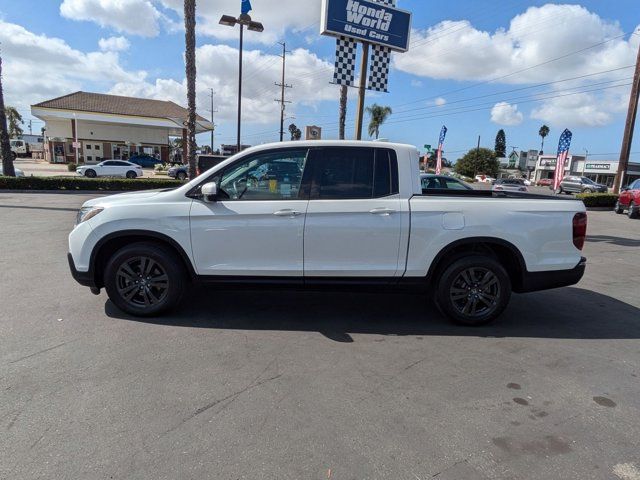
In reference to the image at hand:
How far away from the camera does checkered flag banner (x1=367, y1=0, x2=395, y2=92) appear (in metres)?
13.2

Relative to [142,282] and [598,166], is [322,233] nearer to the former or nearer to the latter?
[142,282]

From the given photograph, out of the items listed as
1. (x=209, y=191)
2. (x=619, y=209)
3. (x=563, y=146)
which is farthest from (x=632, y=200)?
(x=209, y=191)

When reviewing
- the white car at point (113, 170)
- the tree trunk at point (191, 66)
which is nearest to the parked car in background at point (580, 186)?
the tree trunk at point (191, 66)

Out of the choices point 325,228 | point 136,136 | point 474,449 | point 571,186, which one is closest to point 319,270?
point 325,228

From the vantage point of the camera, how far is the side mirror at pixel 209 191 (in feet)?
14.1

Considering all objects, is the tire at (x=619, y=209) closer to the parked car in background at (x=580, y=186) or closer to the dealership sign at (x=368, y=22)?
the dealership sign at (x=368, y=22)

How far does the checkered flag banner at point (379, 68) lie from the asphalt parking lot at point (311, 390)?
9.51 metres

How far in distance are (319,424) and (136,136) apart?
184 ft

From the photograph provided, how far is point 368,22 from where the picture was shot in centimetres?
1256

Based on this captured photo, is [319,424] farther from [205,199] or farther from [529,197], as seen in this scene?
[529,197]

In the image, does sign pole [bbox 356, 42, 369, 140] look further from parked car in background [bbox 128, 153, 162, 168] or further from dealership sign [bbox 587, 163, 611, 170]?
dealership sign [bbox 587, 163, 611, 170]

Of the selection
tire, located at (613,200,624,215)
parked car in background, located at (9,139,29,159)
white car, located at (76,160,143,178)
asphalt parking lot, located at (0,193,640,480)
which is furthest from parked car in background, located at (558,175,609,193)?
parked car in background, located at (9,139,29,159)

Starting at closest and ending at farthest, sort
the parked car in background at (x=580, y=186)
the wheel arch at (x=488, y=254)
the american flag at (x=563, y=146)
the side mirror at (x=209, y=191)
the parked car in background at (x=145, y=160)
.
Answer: the side mirror at (x=209, y=191) → the wheel arch at (x=488, y=254) → the american flag at (x=563, y=146) → the parked car in background at (x=580, y=186) → the parked car in background at (x=145, y=160)

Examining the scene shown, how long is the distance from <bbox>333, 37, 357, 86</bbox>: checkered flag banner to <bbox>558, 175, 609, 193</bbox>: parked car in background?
3167 centimetres
